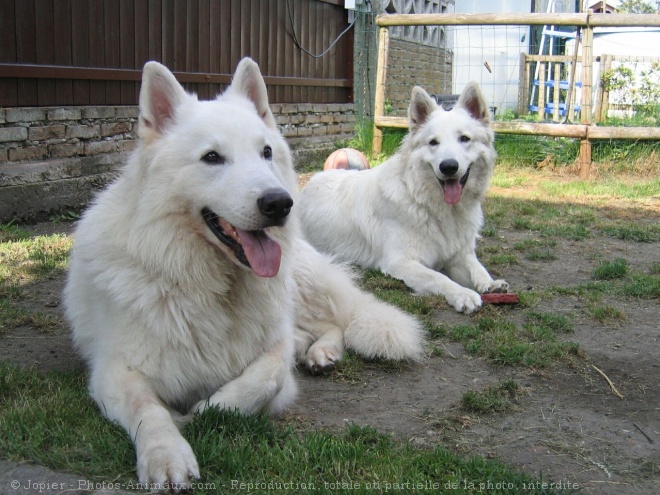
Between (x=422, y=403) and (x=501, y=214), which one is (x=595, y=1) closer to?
(x=501, y=214)

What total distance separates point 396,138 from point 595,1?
28025mm

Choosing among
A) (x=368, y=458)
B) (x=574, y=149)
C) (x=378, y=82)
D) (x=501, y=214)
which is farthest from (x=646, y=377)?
(x=378, y=82)

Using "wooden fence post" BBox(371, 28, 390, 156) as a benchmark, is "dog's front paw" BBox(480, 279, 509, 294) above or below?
below

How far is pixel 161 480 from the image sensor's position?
2.24 m

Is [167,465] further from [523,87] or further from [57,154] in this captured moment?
[523,87]

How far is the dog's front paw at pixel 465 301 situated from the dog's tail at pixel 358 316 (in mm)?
821

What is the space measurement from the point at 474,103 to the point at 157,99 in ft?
12.2

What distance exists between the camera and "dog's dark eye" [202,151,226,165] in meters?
2.83

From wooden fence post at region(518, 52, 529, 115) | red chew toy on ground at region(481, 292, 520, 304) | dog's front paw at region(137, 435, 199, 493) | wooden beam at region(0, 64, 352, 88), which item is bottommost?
red chew toy on ground at region(481, 292, 520, 304)

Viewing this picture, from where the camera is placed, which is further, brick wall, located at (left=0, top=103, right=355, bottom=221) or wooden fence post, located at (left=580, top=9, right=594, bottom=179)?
wooden fence post, located at (left=580, top=9, right=594, bottom=179)

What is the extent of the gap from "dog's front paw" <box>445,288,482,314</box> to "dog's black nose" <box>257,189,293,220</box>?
242 centimetres

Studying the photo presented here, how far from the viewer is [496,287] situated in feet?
16.8

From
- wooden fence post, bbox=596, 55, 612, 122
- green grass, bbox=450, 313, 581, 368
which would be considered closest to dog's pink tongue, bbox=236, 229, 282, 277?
green grass, bbox=450, 313, 581, 368

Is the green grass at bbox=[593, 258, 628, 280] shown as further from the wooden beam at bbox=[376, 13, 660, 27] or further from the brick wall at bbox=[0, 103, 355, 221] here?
the wooden beam at bbox=[376, 13, 660, 27]
